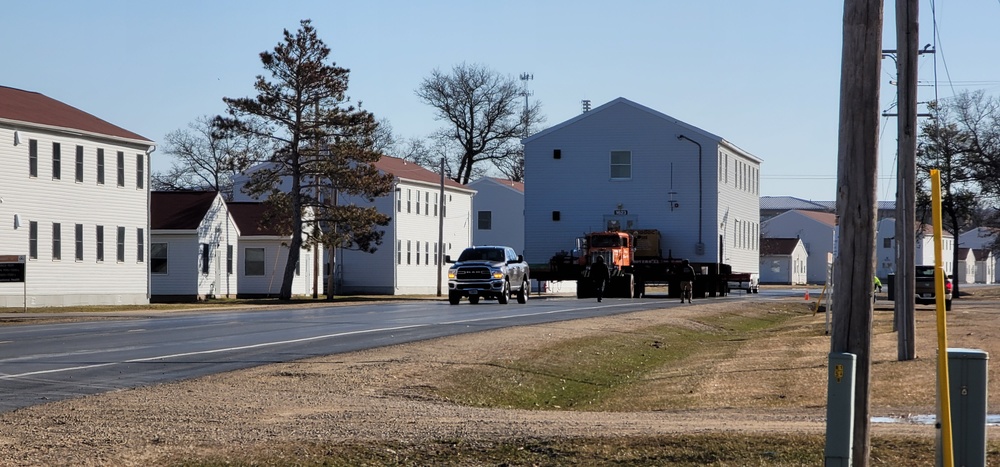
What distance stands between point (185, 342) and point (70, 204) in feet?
86.8

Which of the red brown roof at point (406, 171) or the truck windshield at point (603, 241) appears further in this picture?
the red brown roof at point (406, 171)

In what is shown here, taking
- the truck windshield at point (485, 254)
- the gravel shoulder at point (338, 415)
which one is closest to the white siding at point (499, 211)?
the truck windshield at point (485, 254)

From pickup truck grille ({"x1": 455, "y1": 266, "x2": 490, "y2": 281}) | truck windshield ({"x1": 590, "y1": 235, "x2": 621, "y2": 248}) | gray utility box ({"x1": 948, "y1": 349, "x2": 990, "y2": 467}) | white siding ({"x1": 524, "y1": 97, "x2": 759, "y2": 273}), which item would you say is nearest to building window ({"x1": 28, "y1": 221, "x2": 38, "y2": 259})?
pickup truck grille ({"x1": 455, "y1": 266, "x2": 490, "y2": 281})

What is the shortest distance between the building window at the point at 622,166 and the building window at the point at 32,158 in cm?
2595

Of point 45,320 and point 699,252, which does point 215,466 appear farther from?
point 699,252

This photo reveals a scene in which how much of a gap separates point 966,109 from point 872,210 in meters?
60.5

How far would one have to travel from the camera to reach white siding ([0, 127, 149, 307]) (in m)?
45.2

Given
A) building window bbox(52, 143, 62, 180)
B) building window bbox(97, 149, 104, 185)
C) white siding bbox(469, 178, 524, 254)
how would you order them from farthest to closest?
white siding bbox(469, 178, 524, 254) → building window bbox(97, 149, 104, 185) → building window bbox(52, 143, 62, 180)

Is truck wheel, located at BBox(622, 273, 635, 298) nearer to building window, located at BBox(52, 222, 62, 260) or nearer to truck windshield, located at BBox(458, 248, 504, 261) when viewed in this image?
truck windshield, located at BBox(458, 248, 504, 261)

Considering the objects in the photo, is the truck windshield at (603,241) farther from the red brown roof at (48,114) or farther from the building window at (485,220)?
the building window at (485,220)

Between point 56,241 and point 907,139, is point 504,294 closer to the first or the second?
point 56,241

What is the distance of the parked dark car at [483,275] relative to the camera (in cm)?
4509

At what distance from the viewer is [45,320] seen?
35.0m

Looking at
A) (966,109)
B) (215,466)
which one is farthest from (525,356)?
(966,109)
